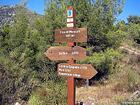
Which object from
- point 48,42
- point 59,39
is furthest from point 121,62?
point 59,39

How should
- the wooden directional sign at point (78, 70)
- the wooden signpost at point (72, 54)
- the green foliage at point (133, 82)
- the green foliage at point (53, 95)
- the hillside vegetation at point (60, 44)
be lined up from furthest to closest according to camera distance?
the hillside vegetation at point (60, 44), the green foliage at point (133, 82), the green foliage at point (53, 95), the wooden signpost at point (72, 54), the wooden directional sign at point (78, 70)

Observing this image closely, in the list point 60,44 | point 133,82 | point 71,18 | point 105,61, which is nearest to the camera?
point 71,18

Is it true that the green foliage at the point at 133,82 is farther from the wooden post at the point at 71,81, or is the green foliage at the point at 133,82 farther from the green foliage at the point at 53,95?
the wooden post at the point at 71,81

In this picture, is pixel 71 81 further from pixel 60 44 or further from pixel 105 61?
pixel 105 61

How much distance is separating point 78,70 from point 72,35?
0.75 metres

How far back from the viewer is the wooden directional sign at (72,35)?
22.7ft

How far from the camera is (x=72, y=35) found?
704 centimetres

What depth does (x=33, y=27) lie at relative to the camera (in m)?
18.7

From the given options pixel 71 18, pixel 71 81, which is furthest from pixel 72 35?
pixel 71 81

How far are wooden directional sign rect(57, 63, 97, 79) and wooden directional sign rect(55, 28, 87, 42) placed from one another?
0.54m

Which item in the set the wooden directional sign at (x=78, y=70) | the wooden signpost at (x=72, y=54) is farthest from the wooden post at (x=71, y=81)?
the wooden directional sign at (x=78, y=70)

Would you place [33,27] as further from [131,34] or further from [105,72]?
[131,34]

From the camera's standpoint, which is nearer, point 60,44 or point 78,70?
point 78,70

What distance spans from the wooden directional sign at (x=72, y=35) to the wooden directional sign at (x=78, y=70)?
536 mm
